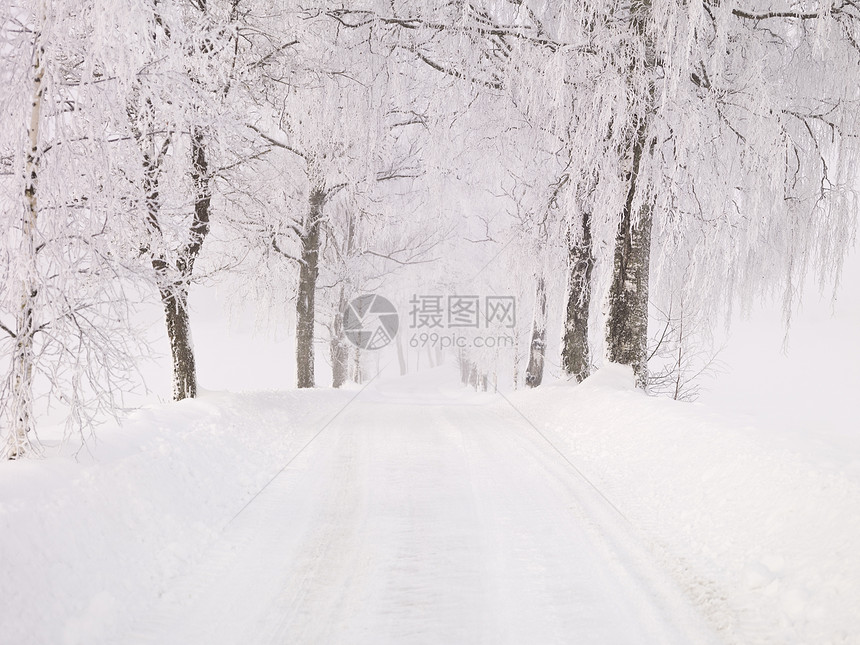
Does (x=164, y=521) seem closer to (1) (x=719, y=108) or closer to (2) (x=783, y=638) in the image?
(2) (x=783, y=638)

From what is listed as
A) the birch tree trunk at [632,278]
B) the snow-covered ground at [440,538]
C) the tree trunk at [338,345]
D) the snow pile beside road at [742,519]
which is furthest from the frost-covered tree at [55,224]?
the tree trunk at [338,345]

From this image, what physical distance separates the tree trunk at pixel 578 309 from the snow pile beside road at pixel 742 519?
18.0 ft

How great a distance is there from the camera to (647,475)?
189 inches

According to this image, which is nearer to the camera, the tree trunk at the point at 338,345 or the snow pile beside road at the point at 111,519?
the snow pile beside road at the point at 111,519

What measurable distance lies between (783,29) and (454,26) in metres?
5.08

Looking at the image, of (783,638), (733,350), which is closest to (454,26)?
(783,638)

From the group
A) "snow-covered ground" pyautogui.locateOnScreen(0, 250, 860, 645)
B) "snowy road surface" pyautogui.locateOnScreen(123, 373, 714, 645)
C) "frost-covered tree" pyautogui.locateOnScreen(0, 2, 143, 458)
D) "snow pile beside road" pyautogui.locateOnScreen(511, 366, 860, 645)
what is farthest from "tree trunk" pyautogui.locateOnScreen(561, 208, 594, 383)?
"frost-covered tree" pyautogui.locateOnScreen(0, 2, 143, 458)

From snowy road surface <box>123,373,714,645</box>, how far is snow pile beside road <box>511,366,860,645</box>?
0.80 ft

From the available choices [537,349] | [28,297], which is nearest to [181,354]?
[28,297]

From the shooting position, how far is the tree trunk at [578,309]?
1101cm

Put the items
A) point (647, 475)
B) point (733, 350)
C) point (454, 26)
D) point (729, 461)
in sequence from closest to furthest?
point (729, 461)
point (647, 475)
point (454, 26)
point (733, 350)

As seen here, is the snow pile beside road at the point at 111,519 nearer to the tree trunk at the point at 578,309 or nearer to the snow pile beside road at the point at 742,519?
the snow pile beside road at the point at 742,519

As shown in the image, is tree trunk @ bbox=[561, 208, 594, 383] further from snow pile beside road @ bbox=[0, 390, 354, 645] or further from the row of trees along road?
snow pile beside road @ bbox=[0, 390, 354, 645]

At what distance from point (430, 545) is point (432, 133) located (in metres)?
7.15
